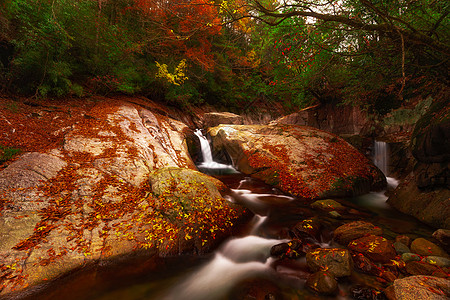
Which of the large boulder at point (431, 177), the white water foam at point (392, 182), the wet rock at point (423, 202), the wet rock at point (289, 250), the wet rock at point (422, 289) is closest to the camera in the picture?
the wet rock at point (422, 289)

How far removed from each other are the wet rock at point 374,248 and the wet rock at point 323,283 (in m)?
1.04

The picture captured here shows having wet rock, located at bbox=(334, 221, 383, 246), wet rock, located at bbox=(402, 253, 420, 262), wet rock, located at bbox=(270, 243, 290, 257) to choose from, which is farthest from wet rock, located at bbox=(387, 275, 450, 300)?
wet rock, located at bbox=(270, 243, 290, 257)

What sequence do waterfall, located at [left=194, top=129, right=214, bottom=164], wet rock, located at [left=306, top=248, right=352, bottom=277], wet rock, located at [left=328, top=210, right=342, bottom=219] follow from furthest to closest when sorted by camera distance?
1. waterfall, located at [left=194, top=129, right=214, bottom=164]
2. wet rock, located at [left=328, top=210, right=342, bottom=219]
3. wet rock, located at [left=306, top=248, right=352, bottom=277]

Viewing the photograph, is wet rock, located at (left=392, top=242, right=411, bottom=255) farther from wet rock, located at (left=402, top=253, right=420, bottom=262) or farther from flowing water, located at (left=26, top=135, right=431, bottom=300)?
flowing water, located at (left=26, top=135, right=431, bottom=300)

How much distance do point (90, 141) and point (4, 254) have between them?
166 inches

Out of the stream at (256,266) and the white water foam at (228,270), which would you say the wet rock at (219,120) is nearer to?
the stream at (256,266)

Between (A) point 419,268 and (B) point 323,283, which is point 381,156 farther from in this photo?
(B) point 323,283

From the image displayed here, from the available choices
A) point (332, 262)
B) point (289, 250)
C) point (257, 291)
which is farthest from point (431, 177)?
point (257, 291)

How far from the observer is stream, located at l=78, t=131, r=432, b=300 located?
3107 mm

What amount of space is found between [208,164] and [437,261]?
9.75 metres

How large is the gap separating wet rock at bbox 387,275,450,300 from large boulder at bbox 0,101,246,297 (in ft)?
10.5

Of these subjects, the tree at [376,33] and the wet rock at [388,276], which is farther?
the tree at [376,33]

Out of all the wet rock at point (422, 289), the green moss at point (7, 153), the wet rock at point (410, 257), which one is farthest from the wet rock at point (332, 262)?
the green moss at point (7, 153)

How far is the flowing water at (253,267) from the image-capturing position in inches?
122
